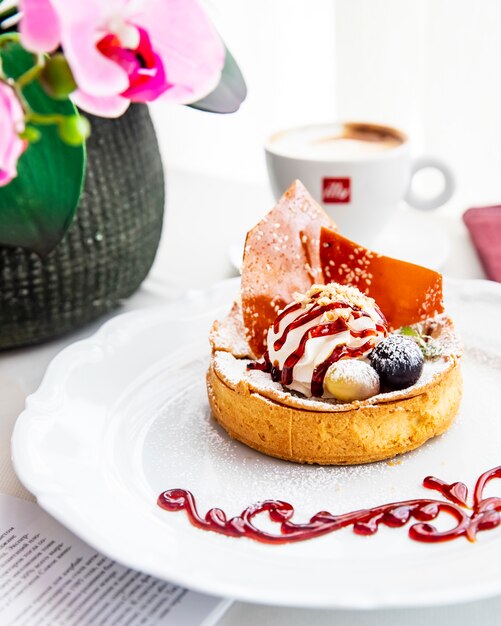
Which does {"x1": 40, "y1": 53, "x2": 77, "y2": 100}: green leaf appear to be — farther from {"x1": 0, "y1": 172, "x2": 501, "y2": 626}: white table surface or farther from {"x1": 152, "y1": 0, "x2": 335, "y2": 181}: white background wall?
{"x1": 152, "y1": 0, "x2": 335, "y2": 181}: white background wall

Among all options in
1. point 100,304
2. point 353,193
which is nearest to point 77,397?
point 100,304

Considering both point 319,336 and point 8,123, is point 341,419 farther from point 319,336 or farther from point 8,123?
point 8,123

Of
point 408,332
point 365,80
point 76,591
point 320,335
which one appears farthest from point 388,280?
point 365,80

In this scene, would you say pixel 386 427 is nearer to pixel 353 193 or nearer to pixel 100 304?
pixel 100 304

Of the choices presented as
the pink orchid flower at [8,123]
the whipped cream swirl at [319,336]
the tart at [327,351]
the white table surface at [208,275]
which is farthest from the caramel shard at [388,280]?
the pink orchid flower at [8,123]

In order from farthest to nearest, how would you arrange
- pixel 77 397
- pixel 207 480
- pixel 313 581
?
pixel 77 397 < pixel 207 480 < pixel 313 581

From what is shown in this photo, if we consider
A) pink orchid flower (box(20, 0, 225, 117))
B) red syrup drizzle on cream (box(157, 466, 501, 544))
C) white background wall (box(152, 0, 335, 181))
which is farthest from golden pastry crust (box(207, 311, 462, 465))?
white background wall (box(152, 0, 335, 181))

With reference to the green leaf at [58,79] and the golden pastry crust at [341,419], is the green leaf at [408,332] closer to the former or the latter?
the golden pastry crust at [341,419]
